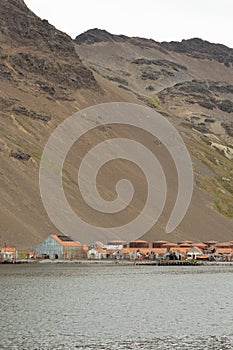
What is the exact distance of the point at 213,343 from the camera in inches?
1870

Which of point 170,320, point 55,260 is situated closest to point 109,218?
point 55,260

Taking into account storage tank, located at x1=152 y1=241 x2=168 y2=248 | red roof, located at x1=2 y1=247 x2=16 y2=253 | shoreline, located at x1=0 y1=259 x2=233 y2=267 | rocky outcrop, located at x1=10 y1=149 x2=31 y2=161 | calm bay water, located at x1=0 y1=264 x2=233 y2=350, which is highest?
rocky outcrop, located at x1=10 y1=149 x2=31 y2=161

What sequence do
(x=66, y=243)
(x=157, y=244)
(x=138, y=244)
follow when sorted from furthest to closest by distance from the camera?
(x=157, y=244) < (x=138, y=244) < (x=66, y=243)

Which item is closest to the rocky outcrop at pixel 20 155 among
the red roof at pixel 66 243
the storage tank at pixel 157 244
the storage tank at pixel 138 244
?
the red roof at pixel 66 243

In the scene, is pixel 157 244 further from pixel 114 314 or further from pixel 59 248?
pixel 114 314

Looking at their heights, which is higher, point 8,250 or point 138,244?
point 138,244

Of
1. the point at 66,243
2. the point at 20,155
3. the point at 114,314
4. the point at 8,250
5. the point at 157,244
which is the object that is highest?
the point at 20,155

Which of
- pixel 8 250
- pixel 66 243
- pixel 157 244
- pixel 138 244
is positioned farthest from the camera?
pixel 157 244

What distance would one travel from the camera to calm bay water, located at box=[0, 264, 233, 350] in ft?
159

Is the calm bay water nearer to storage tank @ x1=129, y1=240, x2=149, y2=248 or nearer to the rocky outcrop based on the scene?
storage tank @ x1=129, y1=240, x2=149, y2=248

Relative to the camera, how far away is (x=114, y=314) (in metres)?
63.0

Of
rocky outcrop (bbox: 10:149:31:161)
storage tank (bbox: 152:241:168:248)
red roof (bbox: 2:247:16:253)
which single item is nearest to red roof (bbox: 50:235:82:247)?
red roof (bbox: 2:247:16:253)

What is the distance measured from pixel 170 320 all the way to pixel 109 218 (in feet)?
404

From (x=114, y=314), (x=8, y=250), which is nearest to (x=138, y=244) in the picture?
(x=8, y=250)
